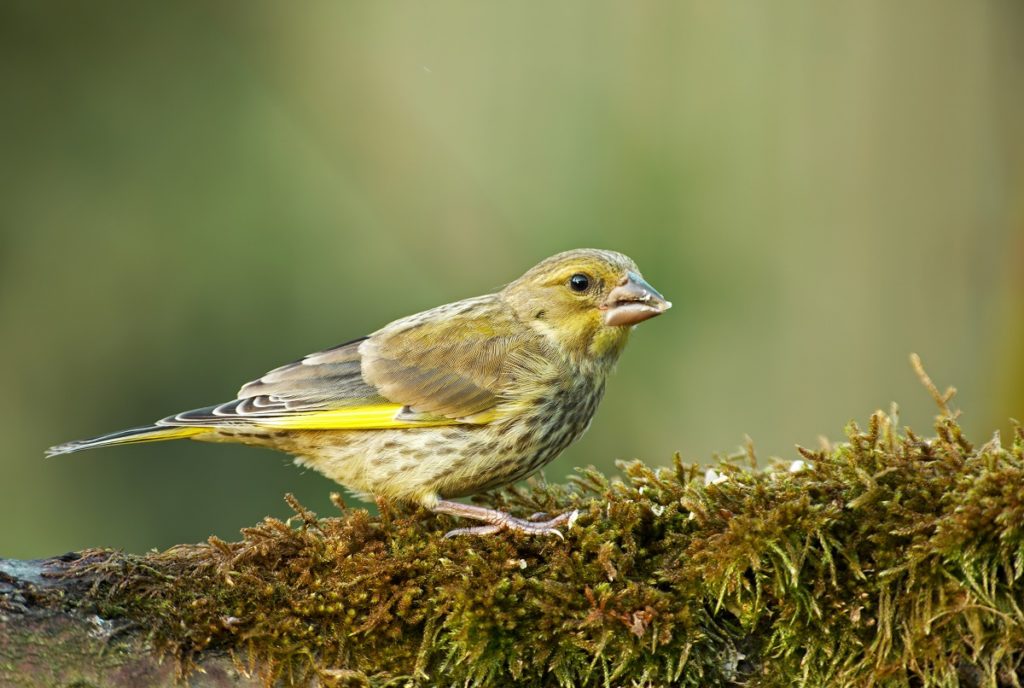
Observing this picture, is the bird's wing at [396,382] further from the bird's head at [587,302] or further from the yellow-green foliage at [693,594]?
the yellow-green foliage at [693,594]

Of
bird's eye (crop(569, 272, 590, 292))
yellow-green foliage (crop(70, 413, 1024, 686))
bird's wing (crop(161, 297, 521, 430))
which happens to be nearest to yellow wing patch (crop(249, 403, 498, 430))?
bird's wing (crop(161, 297, 521, 430))

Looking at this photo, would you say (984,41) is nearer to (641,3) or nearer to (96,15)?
(641,3)

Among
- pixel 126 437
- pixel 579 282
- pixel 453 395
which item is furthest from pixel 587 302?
pixel 126 437

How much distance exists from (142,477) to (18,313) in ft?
4.67

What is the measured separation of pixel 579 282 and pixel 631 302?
0.25m

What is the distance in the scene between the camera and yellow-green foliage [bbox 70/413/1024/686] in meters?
2.93

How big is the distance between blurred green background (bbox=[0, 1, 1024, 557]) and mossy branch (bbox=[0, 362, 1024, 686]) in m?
4.41

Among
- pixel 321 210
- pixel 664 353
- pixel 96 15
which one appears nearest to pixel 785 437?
pixel 664 353

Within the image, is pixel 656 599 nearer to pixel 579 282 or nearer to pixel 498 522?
pixel 498 522

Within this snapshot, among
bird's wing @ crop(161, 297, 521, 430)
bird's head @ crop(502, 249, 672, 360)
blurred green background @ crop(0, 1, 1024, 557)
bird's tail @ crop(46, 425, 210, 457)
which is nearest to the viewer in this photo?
bird's tail @ crop(46, 425, 210, 457)

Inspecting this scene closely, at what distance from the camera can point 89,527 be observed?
25.1 ft

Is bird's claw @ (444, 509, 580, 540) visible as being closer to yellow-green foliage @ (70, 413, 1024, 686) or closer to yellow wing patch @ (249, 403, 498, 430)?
yellow-green foliage @ (70, 413, 1024, 686)

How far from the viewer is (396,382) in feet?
15.2

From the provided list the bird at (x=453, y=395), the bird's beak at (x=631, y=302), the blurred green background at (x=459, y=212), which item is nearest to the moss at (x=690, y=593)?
the bird at (x=453, y=395)
